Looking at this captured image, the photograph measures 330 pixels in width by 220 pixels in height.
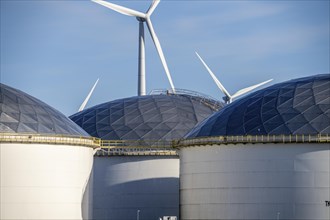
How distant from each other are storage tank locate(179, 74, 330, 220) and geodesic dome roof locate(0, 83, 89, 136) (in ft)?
36.3

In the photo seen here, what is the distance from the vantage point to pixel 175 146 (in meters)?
84.0

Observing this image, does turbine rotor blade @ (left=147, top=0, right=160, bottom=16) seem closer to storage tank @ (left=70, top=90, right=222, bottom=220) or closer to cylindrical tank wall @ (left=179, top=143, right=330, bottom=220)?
storage tank @ (left=70, top=90, right=222, bottom=220)

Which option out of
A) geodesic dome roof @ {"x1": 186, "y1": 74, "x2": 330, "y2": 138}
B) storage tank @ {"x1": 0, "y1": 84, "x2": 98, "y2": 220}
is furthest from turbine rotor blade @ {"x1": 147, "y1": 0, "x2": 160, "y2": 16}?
storage tank @ {"x1": 0, "y1": 84, "x2": 98, "y2": 220}

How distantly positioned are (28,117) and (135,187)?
1841cm

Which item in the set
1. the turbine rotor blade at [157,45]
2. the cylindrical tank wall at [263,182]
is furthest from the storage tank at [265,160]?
the turbine rotor blade at [157,45]

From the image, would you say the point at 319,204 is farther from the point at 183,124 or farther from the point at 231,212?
the point at 183,124

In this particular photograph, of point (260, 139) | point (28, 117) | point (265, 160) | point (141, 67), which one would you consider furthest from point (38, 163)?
point (141, 67)

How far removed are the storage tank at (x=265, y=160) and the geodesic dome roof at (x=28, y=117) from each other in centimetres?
1106

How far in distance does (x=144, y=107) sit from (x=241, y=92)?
77.9 feet

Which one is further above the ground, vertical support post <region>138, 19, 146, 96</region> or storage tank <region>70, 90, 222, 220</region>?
vertical support post <region>138, 19, 146, 96</region>

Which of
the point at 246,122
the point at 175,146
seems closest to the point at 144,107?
the point at 175,146

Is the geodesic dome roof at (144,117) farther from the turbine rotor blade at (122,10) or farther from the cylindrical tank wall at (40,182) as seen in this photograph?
the cylindrical tank wall at (40,182)

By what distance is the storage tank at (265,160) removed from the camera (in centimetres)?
7338

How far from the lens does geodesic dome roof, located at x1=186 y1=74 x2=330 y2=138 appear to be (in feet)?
248
